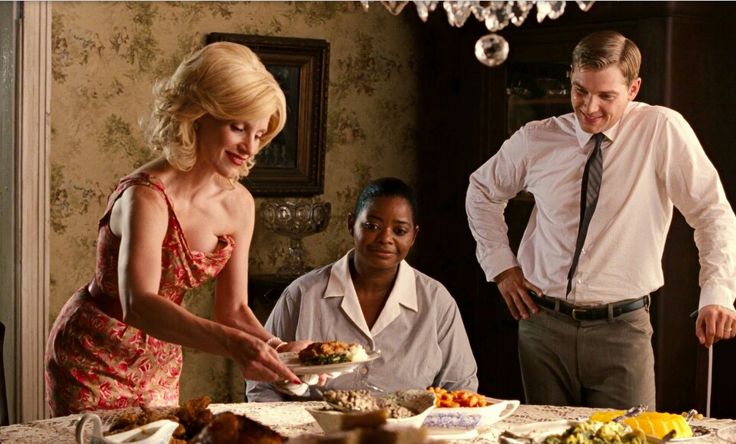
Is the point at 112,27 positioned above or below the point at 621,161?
above

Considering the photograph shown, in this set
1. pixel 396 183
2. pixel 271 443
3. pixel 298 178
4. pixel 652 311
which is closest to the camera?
pixel 271 443

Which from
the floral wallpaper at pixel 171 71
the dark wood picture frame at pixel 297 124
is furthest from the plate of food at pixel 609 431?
the dark wood picture frame at pixel 297 124

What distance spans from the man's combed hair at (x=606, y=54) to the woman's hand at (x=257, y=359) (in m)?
1.36

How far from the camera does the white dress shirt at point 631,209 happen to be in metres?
3.12

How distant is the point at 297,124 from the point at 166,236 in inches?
96.0

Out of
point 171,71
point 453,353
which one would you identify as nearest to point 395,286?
point 453,353

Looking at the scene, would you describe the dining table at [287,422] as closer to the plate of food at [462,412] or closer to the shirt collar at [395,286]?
the plate of food at [462,412]

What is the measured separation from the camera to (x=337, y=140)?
5.05 m

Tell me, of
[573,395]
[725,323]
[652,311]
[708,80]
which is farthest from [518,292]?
[708,80]

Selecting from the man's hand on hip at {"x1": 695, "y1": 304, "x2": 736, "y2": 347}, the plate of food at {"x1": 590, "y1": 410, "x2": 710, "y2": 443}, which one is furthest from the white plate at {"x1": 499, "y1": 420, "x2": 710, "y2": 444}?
the man's hand on hip at {"x1": 695, "y1": 304, "x2": 736, "y2": 347}

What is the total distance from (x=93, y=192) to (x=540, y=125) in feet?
5.88

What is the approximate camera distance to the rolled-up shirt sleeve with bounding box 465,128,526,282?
3.44 meters

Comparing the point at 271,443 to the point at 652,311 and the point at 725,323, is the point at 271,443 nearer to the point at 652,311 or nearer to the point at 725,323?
the point at 725,323

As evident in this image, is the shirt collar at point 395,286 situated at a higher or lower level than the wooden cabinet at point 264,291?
higher
